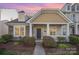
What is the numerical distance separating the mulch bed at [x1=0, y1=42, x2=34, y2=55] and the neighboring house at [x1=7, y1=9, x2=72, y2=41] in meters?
0.24

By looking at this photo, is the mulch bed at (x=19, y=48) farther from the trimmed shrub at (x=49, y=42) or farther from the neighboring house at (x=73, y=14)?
the neighboring house at (x=73, y=14)

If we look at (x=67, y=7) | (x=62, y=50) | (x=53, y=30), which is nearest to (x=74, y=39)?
(x=62, y=50)

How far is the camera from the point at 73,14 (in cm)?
3073

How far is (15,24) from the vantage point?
30.8m

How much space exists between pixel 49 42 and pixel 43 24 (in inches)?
16.2

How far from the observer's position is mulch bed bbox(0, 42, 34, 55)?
30.7m

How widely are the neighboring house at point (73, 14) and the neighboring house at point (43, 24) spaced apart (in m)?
0.08

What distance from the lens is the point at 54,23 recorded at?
101ft

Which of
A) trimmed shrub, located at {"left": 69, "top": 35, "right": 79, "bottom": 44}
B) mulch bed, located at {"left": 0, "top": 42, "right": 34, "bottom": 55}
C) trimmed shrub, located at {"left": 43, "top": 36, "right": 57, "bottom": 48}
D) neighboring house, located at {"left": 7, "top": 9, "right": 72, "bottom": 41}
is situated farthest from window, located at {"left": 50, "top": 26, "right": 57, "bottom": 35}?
mulch bed, located at {"left": 0, "top": 42, "right": 34, "bottom": 55}

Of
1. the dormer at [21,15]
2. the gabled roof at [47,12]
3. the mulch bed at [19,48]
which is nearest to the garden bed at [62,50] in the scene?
the mulch bed at [19,48]

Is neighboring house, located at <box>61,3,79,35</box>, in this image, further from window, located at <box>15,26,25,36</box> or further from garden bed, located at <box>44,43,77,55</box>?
window, located at <box>15,26,25,36</box>

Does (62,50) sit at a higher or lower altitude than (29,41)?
lower

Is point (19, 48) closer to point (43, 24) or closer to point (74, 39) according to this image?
point (43, 24)

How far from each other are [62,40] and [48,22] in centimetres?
49
